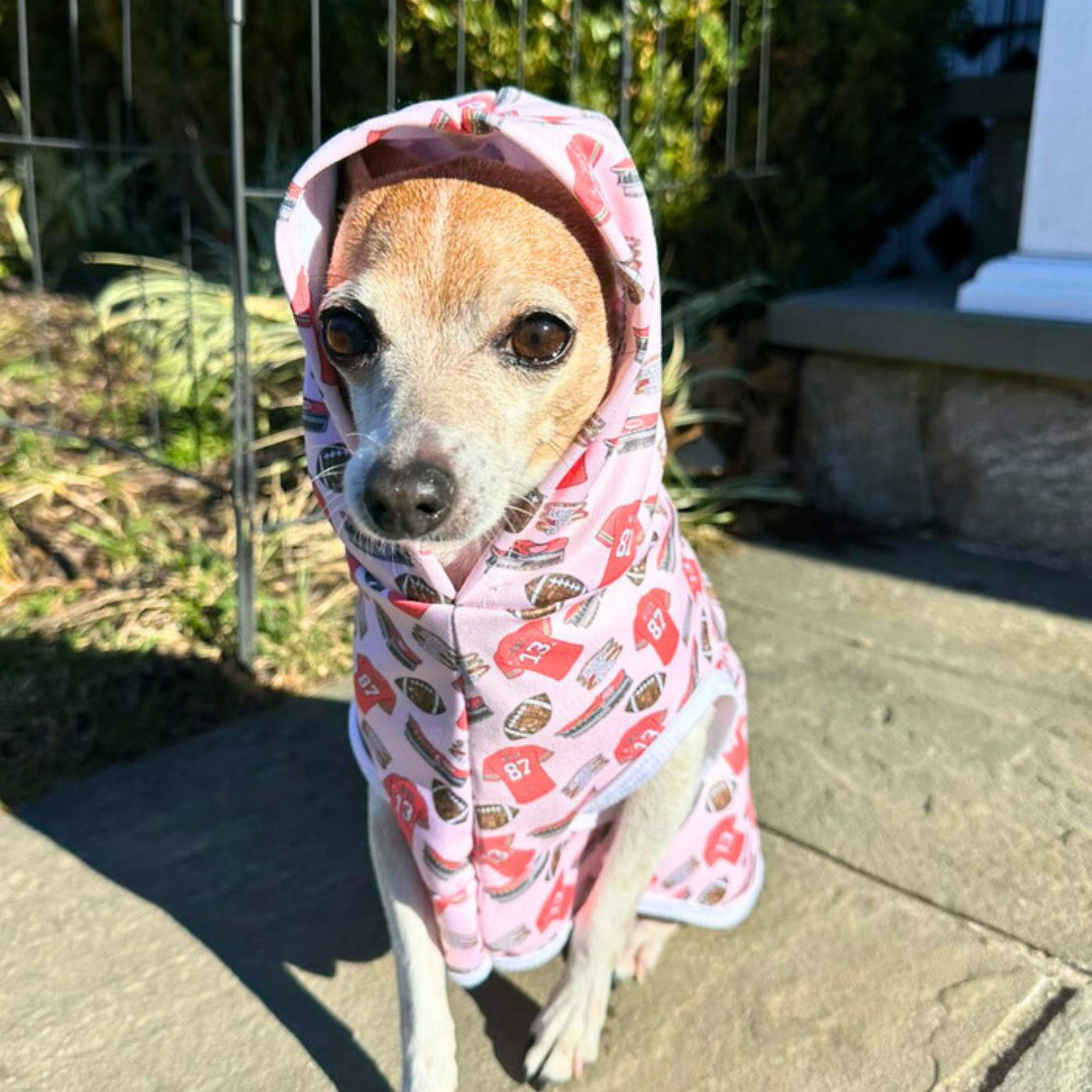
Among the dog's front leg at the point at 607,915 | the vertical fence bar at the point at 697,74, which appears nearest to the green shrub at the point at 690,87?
the vertical fence bar at the point at 697,74

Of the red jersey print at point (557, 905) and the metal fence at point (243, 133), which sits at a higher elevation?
the metal fence at point (243, 133)

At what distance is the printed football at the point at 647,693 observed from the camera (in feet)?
6.46

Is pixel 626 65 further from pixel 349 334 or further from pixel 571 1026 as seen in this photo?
pixel 571 1026

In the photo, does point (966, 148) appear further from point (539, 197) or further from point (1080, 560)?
point (539, 197)

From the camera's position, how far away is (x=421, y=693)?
1.96 metres

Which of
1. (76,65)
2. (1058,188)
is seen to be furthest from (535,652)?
(76,65)

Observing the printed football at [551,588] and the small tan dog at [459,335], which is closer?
the small tan dog at [459,335]

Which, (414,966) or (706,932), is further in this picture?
(706,932)

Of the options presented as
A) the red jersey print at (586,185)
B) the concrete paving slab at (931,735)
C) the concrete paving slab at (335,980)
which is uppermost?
the red jersey print at (586,185)

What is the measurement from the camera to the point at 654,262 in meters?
1.86

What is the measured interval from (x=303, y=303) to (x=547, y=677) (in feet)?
2.29

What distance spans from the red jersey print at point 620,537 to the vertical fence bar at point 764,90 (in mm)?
3346

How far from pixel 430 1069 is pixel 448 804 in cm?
43

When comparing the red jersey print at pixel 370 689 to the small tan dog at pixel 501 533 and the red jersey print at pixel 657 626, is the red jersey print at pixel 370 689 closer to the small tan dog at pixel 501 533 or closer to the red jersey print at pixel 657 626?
the small tan dog at pixel 501 533
